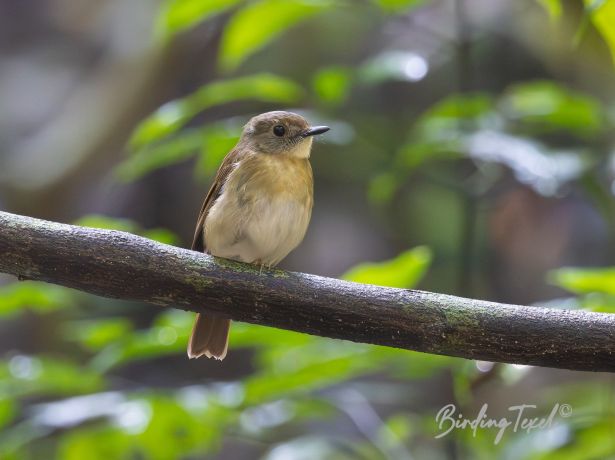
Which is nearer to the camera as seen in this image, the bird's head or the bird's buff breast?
the bird's buff breast

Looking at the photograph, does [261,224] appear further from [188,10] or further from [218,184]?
[188,10]

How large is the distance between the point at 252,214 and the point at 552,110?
1136 millimetres

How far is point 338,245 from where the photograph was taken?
629 cm

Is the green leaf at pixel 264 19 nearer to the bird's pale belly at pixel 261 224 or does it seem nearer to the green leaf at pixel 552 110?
the bird's pale belly at pixel 261 224

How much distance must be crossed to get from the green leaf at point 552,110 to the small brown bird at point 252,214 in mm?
811

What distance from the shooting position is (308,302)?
203 centimetres

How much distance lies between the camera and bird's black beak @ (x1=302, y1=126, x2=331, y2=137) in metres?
3.20

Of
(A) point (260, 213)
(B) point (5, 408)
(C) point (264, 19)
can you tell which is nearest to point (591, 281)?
(A) point (260, 213)

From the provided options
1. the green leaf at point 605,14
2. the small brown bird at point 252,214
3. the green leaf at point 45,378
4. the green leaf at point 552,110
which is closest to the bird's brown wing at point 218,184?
the small brown bird at point 252,214

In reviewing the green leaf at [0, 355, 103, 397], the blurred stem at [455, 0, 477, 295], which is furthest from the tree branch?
the blurred stem at [455, 0, 477, 295]

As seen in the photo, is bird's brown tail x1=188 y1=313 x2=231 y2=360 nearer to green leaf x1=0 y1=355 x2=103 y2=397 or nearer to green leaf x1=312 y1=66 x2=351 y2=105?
green leaf x1=0 y1=355 x2=103 y2=397

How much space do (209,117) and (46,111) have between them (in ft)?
4.49

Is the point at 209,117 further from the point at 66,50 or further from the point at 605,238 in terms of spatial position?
the point at 605,238

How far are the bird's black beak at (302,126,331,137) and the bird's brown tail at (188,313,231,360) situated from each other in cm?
74
